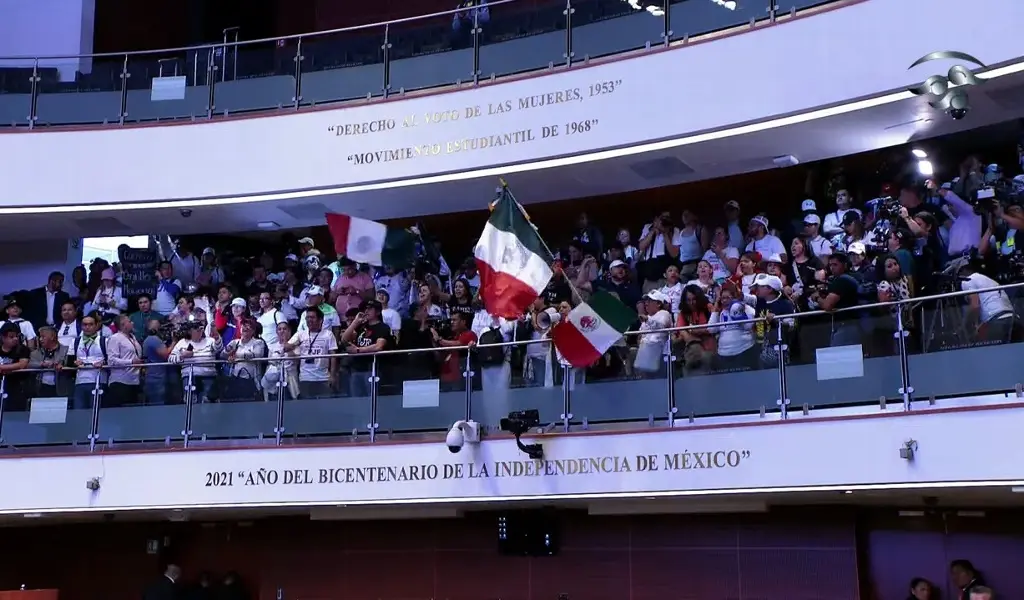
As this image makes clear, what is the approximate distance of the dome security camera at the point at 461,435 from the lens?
11370mm

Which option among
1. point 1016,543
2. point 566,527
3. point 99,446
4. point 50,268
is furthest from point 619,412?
point 50,268

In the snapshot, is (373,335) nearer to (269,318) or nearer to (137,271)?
(269,318)

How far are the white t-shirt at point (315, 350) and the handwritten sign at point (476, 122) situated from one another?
265 centimetres

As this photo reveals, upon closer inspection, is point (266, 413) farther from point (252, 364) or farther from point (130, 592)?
point (130, 592)

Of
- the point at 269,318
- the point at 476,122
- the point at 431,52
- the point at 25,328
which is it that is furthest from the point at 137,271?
the point at 476,122

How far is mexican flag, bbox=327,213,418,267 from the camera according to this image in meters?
12.8

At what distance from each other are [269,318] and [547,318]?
3.56m

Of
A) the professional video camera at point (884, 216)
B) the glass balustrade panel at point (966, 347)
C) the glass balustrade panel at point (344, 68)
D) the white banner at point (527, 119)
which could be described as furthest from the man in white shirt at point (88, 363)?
the glass balustrade panel at point (966, 347)

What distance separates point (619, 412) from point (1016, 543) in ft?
12.4

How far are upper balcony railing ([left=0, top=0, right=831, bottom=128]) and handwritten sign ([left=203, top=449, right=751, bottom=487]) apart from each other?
460 centimetres

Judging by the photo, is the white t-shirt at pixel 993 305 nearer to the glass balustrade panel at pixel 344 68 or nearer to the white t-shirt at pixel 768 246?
the white t-shirt at pixel 768 246

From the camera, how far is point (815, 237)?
12.4m

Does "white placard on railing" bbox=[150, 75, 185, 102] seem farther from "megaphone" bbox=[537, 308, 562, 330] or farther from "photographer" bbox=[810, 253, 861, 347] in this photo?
"photographer" bbox=[810, 253, 861, 347]

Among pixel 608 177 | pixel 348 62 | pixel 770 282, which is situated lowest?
pixel 770 282
